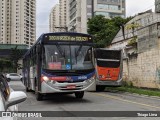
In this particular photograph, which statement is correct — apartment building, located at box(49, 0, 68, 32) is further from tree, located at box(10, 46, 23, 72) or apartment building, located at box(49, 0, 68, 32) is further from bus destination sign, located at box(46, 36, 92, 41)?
bus destination sign, located at box(46, 36, 92, 41)

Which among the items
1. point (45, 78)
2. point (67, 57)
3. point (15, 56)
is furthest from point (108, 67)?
point (15, 56)

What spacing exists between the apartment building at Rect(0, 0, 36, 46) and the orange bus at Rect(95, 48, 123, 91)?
5804cm

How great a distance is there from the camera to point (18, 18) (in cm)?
8275

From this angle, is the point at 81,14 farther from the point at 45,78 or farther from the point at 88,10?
the point at 45,78

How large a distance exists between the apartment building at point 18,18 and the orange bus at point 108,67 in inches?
2285

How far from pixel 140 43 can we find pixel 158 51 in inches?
138

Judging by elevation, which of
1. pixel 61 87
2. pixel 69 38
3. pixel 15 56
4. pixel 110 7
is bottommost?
pixel 61 87

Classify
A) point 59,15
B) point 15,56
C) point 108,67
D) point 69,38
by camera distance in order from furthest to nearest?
point 59,15
point 15,56
point 108,67
point 69,38

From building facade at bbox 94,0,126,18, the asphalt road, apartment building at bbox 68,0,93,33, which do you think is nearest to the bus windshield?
the asphalt road

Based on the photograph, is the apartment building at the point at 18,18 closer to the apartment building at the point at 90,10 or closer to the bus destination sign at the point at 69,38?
the apartment building at the point at 90,10

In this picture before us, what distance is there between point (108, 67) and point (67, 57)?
30.7 feet

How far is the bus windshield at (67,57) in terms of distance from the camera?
1528 cm

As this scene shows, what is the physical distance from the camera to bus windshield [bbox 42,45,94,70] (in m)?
15.3

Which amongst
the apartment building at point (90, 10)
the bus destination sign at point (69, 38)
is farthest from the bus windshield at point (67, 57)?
the apartment building at point (90, 10)
